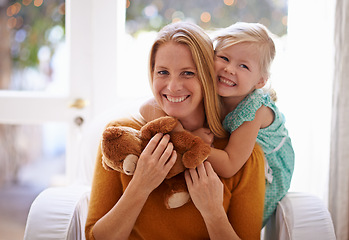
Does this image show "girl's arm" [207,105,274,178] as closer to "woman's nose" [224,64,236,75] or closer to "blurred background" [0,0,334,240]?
"woman's nose" [224,64,236,75]

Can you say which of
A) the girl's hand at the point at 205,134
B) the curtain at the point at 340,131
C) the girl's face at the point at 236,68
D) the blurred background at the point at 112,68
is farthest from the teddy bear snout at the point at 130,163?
the curtain at the point at 340,131

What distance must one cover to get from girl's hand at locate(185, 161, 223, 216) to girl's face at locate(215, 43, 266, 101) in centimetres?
26

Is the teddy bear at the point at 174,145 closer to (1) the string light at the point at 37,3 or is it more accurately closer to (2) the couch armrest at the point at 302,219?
(2) the couch armrest at the point at 302,219

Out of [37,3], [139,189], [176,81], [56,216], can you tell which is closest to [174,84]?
[176,81]

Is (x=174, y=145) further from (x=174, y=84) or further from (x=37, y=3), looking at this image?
(x=37, y=3)

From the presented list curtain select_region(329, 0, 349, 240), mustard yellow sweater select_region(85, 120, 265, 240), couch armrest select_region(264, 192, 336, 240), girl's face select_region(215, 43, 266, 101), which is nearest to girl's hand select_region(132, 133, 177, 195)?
mustard yellow sweater select_region(85, 120, 265, 240)

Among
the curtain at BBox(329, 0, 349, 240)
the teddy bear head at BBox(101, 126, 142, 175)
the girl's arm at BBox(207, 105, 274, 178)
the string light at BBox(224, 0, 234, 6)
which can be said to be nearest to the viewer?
the teddy bear head at BBox(101, 126, 142, 175)

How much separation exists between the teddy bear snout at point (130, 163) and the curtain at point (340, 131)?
1218mm

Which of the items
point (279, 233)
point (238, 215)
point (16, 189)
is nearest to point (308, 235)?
point (279, 233)

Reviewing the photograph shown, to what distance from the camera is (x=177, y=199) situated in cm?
102

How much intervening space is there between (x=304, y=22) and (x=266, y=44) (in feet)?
2.44

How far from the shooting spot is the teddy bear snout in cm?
97

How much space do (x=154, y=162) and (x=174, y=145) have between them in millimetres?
81

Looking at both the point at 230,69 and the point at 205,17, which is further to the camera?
the point at 205,17
